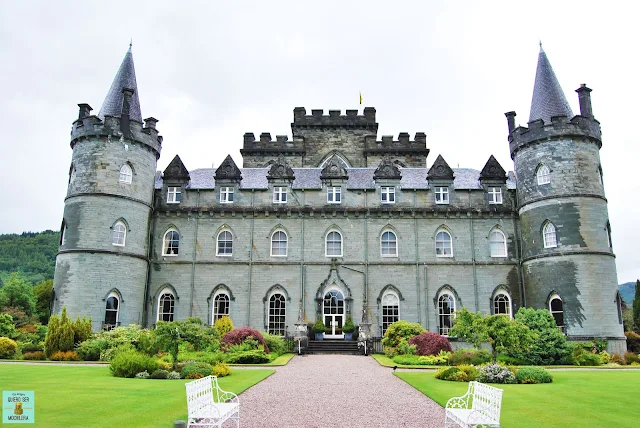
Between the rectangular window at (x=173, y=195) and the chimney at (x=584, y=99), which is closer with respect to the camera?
the chimney at (x=584, y=99)

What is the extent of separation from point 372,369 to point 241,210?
1709 cm

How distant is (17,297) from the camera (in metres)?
47.2

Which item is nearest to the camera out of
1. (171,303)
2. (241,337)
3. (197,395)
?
(197,395)

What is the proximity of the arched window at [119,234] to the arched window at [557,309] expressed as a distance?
2702 centimetres

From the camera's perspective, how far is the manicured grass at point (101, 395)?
35.3 ft

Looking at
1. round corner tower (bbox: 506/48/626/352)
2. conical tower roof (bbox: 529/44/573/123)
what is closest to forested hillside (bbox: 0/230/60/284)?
round corner tower (bbox: 506/48/626/352)

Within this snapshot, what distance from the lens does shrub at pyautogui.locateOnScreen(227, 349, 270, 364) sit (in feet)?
78.0

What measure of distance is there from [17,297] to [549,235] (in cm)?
4565

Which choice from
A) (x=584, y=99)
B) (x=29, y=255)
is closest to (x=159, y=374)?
(x=584, y=99)

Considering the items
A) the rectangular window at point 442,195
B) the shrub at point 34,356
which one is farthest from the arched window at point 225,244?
the rectangular window at point 442,195

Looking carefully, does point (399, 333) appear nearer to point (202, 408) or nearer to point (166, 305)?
point (166, 305)

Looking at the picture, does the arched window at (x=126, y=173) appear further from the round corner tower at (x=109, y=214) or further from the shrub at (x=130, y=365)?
the shrub at (x=130, y=365)

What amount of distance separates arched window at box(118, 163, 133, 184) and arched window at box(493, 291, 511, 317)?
25.4 meters

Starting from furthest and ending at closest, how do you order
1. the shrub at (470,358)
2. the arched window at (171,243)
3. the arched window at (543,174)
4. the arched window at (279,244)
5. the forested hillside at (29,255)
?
the forested hillside at (29,255)
the arched window at (171,243)
the arched window at (279,244)
the arched window at (543,174)
the shrub at (470,358)
